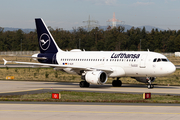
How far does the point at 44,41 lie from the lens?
45.2m

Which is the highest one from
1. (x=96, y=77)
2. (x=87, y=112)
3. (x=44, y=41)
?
(x=44, y=41)

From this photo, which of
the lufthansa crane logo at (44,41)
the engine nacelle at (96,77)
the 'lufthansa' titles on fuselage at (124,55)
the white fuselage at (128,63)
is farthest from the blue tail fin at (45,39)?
the engine nacelle at (96,77)

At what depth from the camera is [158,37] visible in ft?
514

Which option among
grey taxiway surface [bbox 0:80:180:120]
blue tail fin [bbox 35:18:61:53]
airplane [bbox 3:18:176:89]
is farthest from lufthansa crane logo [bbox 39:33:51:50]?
grey taxiway surface [bbox 0:80:180:120]

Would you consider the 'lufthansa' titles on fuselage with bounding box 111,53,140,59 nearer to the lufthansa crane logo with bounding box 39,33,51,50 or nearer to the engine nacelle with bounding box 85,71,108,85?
the engine nacelle with bounding box 85,71,108,85

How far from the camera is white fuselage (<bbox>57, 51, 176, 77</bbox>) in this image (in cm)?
3550

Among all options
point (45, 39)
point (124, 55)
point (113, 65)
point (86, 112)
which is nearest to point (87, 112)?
point (86, 112)

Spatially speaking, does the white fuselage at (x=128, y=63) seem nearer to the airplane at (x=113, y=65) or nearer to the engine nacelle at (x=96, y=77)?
the airplane at (x=113, y=65)

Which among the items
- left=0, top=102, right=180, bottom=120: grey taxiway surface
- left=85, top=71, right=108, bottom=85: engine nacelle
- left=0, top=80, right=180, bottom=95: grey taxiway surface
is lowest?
left=0, top=102, right=180, bottom=120: grey taxiway surface

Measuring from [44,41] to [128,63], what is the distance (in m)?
14.3

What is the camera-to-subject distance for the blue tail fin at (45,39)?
4475 cm

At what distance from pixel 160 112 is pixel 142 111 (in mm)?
1083

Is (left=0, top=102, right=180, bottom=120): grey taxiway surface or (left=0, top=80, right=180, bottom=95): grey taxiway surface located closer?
(left=0, top=102, right=180, bottom=120): grey taxiway surface

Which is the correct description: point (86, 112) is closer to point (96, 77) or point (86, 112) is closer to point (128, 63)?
point (96, 77)
